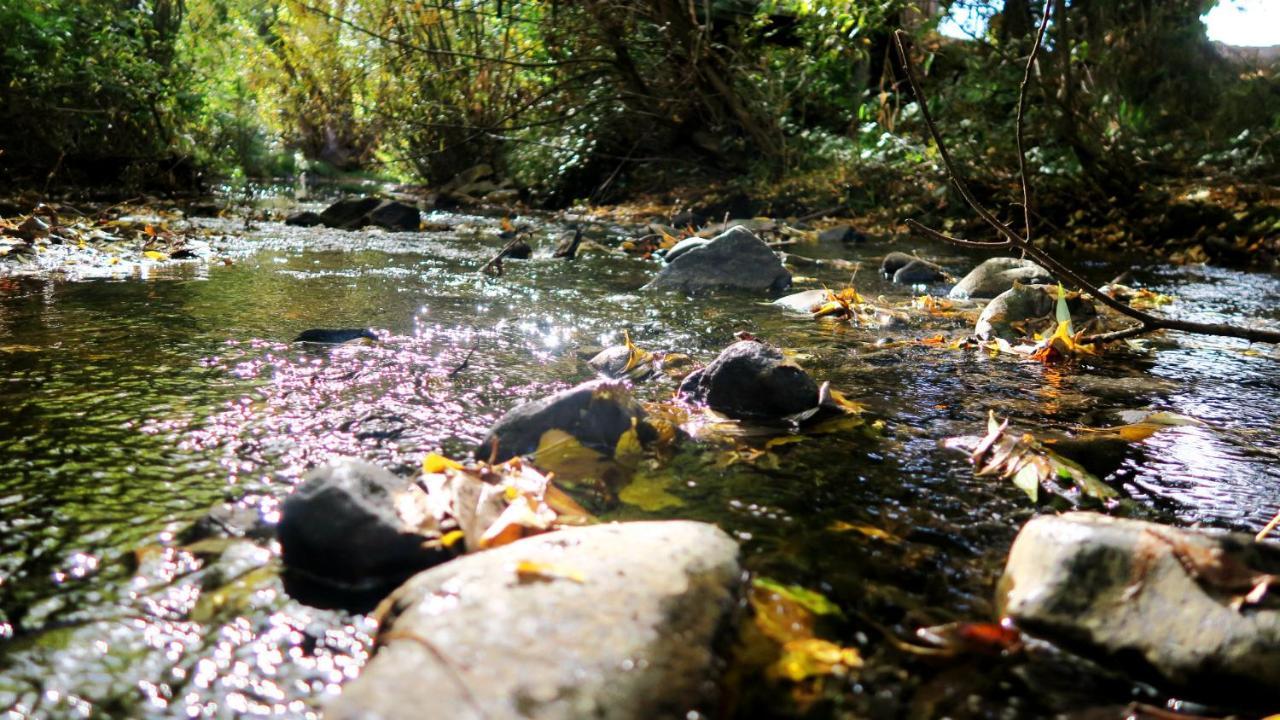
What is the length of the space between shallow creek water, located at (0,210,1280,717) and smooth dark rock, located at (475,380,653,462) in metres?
0.15

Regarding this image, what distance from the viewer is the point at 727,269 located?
5.42m

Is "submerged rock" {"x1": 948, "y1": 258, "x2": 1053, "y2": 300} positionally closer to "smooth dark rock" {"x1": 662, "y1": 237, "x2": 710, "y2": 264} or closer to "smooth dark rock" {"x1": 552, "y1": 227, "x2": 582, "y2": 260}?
"smooth dark rock" {"x1": 662, "y1": 237, "x2": 710, "y2": 264}

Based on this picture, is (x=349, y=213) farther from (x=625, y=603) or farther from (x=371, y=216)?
(x=625, y=603)

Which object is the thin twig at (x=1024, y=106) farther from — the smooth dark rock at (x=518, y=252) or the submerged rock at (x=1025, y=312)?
the smooth dark rock at (x=518, y=252)

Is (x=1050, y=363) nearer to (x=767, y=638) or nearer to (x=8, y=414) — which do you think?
(x=767, y=638)

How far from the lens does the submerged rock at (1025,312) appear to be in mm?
3984

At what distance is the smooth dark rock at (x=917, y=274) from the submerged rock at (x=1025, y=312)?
1.57m

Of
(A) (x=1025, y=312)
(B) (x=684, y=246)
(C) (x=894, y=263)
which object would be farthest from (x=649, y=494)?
(C) (x=894, y=263)

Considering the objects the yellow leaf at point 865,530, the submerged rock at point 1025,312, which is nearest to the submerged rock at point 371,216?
the submerged rock at point 1025,312

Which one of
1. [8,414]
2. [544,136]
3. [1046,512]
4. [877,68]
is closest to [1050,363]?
[1046,512]

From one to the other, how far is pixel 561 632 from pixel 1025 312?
3.64m

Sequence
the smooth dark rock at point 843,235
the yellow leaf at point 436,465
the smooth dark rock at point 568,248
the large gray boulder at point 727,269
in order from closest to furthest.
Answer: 1. the yellow leaf at point 436,465
2. the large gray boulder at point 727,269
3. the smooth dark rock at point 568,248
4. the smooth dark rock at point 843,235

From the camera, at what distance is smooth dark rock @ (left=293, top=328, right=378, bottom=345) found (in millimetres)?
3373

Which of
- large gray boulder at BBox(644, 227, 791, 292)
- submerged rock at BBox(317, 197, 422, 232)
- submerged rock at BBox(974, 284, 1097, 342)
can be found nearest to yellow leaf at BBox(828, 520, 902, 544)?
submerged rock at BBox(974, 284, 1097, 342)
